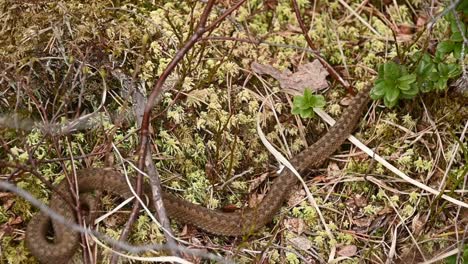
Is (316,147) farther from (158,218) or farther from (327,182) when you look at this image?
(158,218)

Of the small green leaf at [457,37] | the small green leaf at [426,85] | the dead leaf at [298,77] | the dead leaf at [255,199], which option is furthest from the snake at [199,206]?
the small green leaf at [457,37]

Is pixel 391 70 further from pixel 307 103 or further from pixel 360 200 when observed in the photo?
pixel 360 200

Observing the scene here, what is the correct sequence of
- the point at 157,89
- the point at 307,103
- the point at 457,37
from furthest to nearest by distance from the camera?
1. the point at 307,103
2. the point at 457,37
3. the point at 157,89

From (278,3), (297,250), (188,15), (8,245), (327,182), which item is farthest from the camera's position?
(278,3)

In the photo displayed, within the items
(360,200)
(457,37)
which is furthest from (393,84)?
(360,200)

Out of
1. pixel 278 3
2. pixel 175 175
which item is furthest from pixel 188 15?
pixel 175 175
